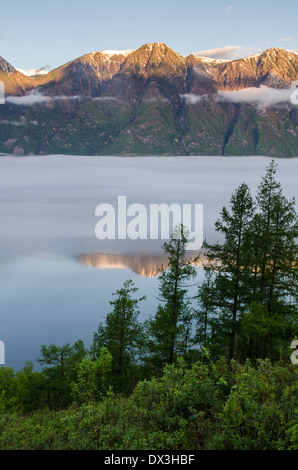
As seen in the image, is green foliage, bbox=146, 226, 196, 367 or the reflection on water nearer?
green foliage, bbox=146, 226, 196, 367

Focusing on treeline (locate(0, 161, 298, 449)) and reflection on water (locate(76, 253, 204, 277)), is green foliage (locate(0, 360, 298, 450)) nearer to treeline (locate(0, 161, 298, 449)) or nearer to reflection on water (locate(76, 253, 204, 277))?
treeline (locate(0, 161, 298, 449))

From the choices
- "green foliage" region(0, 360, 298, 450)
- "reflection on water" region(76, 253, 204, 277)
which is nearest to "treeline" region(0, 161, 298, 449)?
"green foliage" region(0, 360, 298, 450)

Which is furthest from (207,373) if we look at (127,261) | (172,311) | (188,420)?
(127,261)

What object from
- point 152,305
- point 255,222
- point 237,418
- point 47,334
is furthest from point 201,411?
point 152,305

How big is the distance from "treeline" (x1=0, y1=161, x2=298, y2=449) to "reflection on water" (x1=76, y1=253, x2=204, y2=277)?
98.3 m

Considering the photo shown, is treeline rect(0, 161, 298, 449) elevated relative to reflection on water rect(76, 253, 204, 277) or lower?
elevated

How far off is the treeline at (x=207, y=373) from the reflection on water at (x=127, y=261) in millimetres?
98349

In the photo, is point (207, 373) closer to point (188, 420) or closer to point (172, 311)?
point (188, 420)

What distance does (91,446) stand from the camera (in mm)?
8453

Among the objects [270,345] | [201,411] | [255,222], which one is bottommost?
[270,345]

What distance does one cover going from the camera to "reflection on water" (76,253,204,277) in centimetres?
13538

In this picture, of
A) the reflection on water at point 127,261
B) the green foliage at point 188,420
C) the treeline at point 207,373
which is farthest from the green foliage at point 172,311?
the reflection on water at point 127,261
